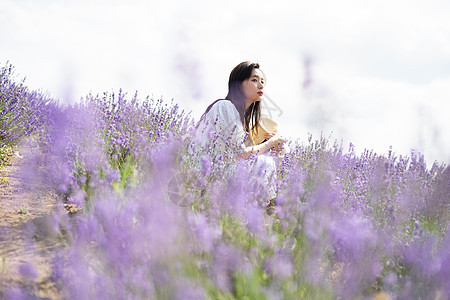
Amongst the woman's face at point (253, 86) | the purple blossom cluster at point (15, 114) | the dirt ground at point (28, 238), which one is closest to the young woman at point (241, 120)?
the woman's face at point (253, 86)

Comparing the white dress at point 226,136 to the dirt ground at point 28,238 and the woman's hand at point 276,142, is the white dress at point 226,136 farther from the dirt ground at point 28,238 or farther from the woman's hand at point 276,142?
the dirt ground at point 28,238

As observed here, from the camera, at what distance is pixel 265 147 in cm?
326

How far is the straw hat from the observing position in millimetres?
3707

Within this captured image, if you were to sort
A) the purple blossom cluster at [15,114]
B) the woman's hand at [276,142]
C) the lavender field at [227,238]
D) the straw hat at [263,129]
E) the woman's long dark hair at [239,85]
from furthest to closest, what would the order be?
the purple blossom cluster at [15,114], the straw hat at [263,129], the woman's long dark hair at [239,85], the woman's hand at [276,142], the lavender field at [227,238]

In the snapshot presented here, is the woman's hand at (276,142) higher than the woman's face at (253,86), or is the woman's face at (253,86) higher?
the woman's face at (253,86)

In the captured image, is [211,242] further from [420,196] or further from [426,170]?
[426,170]

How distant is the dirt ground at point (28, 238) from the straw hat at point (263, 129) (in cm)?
173

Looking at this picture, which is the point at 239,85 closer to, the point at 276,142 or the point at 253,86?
the point at 253,86

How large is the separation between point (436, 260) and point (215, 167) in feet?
4.56

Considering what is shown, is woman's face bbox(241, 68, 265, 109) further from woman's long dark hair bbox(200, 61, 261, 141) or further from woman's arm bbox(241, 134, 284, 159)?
woman's arm bbox(241, 134, 284, 159)

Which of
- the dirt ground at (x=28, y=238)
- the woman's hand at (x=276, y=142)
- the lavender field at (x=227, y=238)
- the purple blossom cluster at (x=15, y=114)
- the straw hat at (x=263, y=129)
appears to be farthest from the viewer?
the purple blossom cluster at (x=15, y=114)

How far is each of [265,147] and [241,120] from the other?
0.39m

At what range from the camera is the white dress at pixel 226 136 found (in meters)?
3.00

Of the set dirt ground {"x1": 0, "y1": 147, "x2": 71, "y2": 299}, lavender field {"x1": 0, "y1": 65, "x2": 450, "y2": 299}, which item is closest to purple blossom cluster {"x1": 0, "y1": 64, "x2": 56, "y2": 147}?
dirt ground {"x1": 0, "y1": 147, "x2": 71, "y2": 299}
